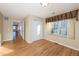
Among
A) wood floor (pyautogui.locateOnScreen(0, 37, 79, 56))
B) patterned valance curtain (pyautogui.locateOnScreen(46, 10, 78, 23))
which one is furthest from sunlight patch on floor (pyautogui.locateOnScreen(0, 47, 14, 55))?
patterned valance curtain (pyautogui.locateOnScreen(46, 10, 78, 23))

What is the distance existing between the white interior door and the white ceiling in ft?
0.39

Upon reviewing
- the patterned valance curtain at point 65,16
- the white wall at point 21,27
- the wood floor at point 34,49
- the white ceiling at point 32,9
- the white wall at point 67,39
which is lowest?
the wood floor at point 34,49

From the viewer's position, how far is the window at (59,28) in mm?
1241

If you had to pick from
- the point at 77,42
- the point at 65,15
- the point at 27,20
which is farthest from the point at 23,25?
the point at 77,42

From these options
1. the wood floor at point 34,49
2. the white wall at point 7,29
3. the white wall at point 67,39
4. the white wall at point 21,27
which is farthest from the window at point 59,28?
the white wall at point 7,29

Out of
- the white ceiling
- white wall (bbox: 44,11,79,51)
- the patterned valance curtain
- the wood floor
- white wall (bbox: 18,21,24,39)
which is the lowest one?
the wood floor

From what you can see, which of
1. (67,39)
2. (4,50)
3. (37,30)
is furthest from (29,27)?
(67,39)

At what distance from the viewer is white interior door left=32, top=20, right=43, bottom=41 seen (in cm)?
119

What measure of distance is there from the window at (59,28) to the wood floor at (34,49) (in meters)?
0.19

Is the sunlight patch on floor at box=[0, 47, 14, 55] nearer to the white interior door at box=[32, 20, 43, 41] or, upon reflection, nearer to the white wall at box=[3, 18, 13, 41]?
the white wall at box=[3, 18, 13, 41]

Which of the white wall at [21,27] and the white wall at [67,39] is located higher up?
the white wall at [21,27]

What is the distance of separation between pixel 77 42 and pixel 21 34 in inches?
32.8

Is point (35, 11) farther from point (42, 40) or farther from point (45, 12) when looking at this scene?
point (42, 40)

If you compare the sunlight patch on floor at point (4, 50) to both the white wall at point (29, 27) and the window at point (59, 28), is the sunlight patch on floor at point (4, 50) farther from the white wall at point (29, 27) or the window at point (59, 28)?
the window at point (59, 28)
